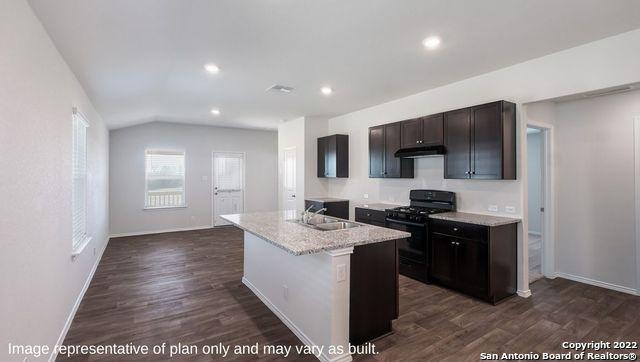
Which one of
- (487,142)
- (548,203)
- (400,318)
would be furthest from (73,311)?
(548,203)

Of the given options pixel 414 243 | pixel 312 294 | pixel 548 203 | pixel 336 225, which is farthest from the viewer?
pixel 548 203

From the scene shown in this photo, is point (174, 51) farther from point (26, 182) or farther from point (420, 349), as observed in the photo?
point (420, 349)

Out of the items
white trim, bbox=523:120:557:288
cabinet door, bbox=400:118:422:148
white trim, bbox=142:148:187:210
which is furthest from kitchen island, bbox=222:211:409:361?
white trim, bbox=142:148:187:210

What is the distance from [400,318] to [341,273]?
1.14m

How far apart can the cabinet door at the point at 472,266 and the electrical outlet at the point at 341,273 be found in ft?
6.07

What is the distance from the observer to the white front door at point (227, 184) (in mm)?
8078

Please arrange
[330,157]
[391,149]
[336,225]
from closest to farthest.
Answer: [336,225] < [391,149] < [330,157]

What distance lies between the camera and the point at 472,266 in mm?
3361

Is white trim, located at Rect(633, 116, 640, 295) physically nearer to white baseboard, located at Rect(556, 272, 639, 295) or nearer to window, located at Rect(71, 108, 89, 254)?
→ white baseboard, located at Rect(556, 272, 639, 295)

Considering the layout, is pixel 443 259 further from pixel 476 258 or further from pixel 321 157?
pixel 321 157

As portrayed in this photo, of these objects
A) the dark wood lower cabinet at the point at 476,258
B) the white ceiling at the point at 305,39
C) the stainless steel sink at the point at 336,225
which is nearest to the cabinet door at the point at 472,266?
the dark wood lower cabinet at the point at 476,258

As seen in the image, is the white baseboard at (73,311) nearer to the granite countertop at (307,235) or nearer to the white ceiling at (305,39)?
the granite countertop at (307,235)

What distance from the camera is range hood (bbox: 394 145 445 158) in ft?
13.0

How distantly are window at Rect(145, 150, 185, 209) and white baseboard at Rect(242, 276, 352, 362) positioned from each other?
4.55 meters
